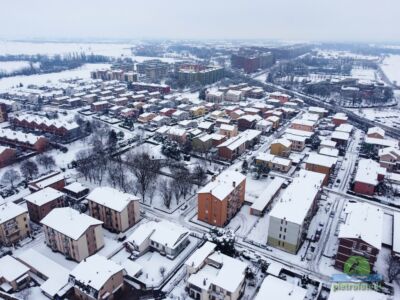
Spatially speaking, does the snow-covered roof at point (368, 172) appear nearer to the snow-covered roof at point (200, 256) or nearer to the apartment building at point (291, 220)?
the apartment building at point (291, 220)

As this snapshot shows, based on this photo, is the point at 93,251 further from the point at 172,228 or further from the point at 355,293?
the point at 355,293

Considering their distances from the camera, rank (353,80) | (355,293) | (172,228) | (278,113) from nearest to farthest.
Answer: (355,293)
(172,228)
(278,113)
(353,80)

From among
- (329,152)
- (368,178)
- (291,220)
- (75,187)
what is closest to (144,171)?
(75,187)

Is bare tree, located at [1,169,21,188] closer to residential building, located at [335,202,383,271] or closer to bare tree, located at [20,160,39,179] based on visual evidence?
bare tree, located at [20,160,39,179]

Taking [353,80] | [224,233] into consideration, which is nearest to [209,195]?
[224,233]

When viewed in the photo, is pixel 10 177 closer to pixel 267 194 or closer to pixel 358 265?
pixel 267 194

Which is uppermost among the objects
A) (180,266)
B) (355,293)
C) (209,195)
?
(209,195)

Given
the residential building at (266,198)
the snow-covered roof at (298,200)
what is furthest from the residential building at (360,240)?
the residential building at (266,198)
